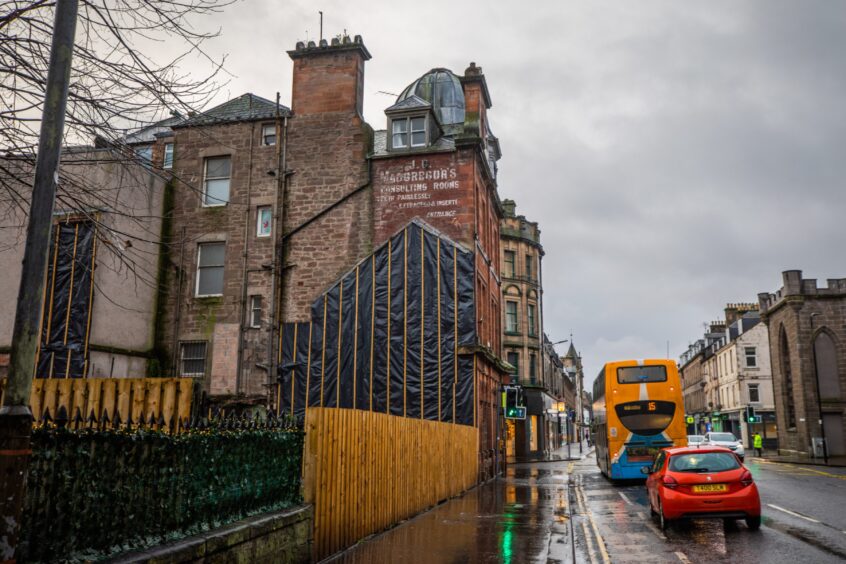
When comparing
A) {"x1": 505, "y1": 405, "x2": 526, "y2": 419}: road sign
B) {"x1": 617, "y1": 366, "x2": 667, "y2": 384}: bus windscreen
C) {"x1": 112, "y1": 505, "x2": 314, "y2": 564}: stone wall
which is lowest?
{"x1": 112, "y1": 505, "x2": 314, "y2": 564}: stone wall

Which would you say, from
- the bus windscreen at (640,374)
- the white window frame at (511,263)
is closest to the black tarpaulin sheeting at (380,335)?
the bus windscreen at (640,374)

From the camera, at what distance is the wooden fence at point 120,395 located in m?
12.5

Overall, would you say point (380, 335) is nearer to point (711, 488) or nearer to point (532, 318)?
point (711, 488)

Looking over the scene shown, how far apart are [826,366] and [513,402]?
1238 inches

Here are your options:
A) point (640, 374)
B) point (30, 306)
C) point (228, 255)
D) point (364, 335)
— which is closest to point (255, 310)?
point (228, 255)

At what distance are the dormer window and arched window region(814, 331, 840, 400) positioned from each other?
119 feet

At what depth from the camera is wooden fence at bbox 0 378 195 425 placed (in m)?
12.5

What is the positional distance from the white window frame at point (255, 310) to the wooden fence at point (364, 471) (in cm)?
1066

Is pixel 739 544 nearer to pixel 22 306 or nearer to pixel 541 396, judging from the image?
pixel 22 306

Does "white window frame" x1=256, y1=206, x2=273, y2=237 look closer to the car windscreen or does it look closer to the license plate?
the car windscreen

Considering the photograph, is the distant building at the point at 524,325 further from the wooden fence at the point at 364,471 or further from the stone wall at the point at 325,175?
the wooden fence at the point at 364,471

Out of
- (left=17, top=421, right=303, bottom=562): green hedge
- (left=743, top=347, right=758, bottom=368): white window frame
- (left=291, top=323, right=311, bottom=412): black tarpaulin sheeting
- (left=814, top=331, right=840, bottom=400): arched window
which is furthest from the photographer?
(left=743, top=347, right=758, bottom=368): white window frame

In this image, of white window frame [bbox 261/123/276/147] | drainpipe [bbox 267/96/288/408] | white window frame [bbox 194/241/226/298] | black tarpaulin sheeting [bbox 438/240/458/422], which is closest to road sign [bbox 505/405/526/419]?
black tarpaulin sheeting [bbox 438/240/458/422]

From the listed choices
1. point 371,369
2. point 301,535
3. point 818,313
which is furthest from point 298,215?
point 818,313
